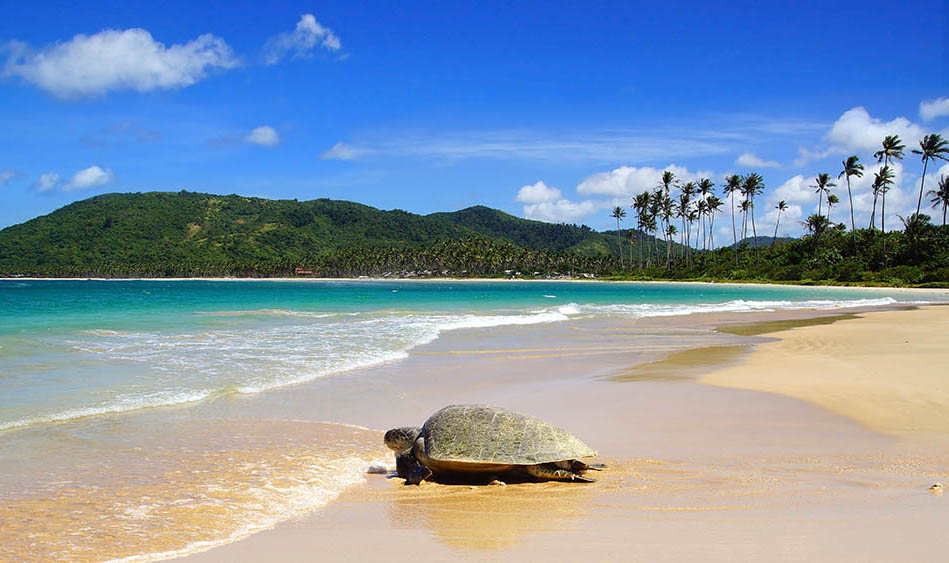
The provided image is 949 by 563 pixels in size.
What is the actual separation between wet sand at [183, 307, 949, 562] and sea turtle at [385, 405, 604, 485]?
16cm

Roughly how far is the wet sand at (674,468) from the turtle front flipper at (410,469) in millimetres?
87

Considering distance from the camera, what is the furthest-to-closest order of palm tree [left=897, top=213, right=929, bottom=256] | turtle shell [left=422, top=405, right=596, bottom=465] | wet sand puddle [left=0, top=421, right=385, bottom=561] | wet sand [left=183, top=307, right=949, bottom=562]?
1. palm tree [left=897, top=213, right=929, bottom=256]
2. turtle shell [left=422, top=405, right=596, bottom=465]
3. wet sand puddle [left=0, top=421, right=385, bottom=561]
4. wet sand [left=183, top=307, right=949, bottom=562]

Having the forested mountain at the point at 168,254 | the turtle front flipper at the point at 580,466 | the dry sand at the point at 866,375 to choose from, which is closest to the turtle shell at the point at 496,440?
the turtle front flipper at the point at 580,466

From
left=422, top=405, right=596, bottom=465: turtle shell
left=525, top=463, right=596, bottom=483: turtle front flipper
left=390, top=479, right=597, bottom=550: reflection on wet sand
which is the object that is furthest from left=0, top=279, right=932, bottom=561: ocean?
left=525, top=463, right=596, bottom=483: turtle front flipper

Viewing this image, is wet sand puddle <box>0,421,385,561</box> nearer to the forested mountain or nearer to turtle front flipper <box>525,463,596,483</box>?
turtle front flipper <box>525,463,596,483</box>

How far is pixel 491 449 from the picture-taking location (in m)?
5.74

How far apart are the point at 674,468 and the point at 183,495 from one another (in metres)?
4.63

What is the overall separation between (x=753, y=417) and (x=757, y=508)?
154 inches

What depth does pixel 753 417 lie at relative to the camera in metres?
8.27

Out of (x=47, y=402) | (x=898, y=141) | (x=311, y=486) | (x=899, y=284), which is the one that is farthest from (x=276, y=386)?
(x=898, y=141)

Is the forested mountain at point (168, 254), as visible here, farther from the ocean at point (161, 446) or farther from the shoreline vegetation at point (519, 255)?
the ocean at point (161, 446)

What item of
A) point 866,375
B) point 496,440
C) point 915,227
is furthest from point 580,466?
point 915,227

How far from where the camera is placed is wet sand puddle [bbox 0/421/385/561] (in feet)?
14.1

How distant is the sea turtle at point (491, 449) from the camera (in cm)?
568
